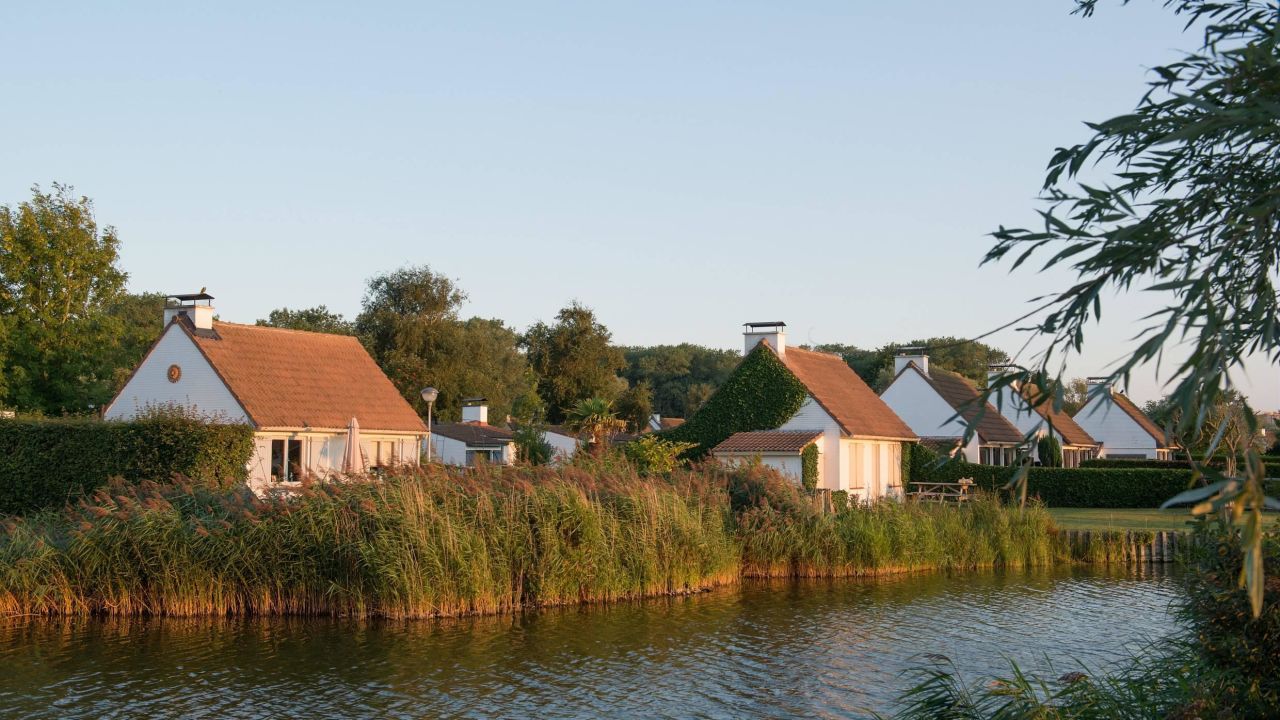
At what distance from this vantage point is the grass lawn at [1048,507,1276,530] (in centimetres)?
3161

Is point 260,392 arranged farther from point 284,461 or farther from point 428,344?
point 428,344

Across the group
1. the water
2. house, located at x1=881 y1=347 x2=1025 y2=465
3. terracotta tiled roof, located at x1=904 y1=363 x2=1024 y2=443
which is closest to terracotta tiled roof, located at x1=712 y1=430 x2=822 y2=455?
house, located at x1=881 y1=347 x2=1025 y2=465

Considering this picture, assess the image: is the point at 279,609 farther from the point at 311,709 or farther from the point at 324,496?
the point at 311,709

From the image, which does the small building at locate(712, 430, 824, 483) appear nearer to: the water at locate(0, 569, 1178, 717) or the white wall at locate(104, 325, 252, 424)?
the water at locate(0, 569, 1178, 717)

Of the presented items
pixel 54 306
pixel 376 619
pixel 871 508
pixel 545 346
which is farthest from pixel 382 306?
pixel 376 619

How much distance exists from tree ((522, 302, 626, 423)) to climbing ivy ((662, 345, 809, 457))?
109ft

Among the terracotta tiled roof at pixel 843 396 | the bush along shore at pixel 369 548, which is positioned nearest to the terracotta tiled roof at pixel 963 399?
the terracotta tiled roof at pixel 843 396

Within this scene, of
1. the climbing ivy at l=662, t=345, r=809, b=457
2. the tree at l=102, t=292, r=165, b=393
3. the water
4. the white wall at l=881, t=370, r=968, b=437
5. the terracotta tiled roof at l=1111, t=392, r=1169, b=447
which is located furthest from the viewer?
the terracotta tiled roof at l=1111, t=392, r=1169, b=447

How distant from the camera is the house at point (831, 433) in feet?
118

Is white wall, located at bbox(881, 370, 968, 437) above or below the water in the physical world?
above

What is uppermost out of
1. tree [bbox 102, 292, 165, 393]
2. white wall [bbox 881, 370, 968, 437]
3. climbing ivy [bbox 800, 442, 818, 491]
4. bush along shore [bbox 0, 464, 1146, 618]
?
tree [bbox 102, 292, 165, 393]

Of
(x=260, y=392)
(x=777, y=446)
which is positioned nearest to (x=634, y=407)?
(x=777, y=446)

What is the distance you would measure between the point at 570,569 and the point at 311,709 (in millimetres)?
7412

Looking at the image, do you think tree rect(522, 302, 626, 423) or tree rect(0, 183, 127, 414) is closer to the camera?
tree rect(0, 183, 127, 414)
